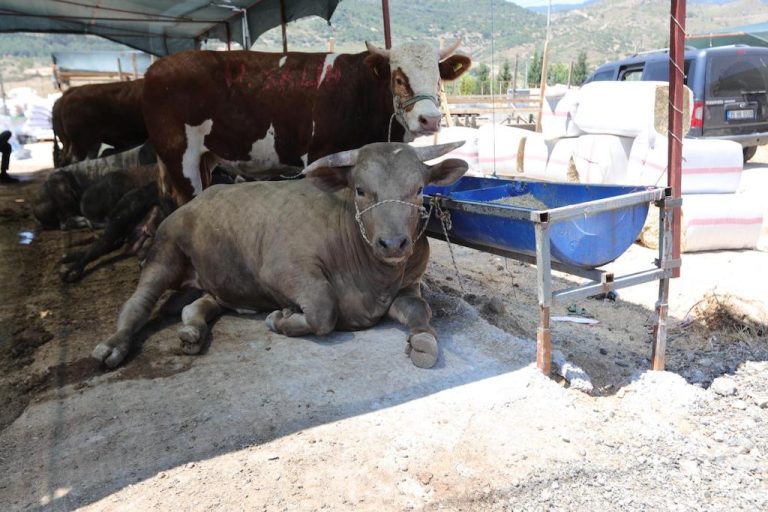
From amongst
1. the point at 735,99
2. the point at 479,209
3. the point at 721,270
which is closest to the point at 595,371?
the point at 479,209

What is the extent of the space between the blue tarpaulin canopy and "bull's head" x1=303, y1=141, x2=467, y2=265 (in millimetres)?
4943

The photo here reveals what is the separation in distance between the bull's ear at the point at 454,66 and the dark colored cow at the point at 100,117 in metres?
5.05

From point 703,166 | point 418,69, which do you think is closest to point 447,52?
point 418,69

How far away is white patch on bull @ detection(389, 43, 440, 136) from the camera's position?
492 centimetres

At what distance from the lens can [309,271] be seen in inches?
166

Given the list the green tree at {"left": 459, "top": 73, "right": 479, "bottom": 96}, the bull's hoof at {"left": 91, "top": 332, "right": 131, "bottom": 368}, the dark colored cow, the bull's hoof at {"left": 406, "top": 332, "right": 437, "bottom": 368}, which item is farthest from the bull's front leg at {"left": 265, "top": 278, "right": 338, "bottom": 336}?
the green tree at {"left": 459, "top": 73, "right": 479, "bottom": 96}

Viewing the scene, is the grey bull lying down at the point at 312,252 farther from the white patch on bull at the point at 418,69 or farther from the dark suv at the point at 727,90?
the dark suv at the point at 727,90

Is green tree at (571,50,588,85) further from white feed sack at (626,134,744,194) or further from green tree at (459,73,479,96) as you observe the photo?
white feed sack at (626,134,744,194)

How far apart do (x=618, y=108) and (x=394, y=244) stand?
6.53 m

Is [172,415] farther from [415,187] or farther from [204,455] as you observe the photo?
[415,187]

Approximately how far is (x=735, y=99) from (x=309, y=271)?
934 centimetres

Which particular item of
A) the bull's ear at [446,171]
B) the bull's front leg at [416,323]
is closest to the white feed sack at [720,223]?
the bull's ear at [446,171]

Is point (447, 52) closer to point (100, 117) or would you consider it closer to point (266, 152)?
point (266, 152)

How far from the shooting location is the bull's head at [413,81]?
16.0ft
